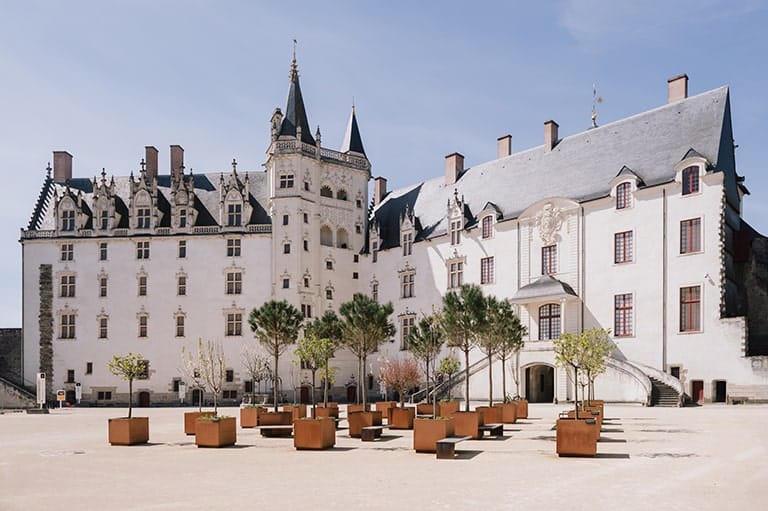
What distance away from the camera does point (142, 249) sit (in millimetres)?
50844

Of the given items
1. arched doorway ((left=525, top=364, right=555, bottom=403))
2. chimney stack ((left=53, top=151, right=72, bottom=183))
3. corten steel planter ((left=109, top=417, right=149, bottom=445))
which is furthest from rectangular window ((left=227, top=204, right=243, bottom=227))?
corten steel planter ((left=109, top=417, right=149, bottom=445))

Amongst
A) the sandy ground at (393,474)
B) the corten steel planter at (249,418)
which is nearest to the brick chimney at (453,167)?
the corten steel planter at (249,418)

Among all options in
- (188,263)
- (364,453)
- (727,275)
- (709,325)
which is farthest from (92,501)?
(188,263)

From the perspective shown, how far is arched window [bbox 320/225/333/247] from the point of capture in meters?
51.8

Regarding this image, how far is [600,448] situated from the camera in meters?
16.0

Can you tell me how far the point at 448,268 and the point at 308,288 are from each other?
9.84 metres

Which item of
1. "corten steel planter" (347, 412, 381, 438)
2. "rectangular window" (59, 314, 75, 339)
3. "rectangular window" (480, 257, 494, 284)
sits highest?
"rectangular window" (480, 257, 494, 284)

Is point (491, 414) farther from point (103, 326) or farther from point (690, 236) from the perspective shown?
point (103, 326)

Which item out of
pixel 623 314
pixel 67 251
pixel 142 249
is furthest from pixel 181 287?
pixel 623 314

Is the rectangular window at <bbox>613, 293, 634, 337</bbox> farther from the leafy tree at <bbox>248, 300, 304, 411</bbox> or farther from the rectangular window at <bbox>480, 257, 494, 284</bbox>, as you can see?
the leafy tree at <bbox>248, 300, 304, 411</bbox>

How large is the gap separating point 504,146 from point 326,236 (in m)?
14.3

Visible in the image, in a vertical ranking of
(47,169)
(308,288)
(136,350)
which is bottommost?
(136,350)

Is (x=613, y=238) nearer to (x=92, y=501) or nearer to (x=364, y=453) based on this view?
(x=364, y=453)

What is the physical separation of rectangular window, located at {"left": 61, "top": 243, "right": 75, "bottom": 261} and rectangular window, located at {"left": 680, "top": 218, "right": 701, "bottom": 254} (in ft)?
132
